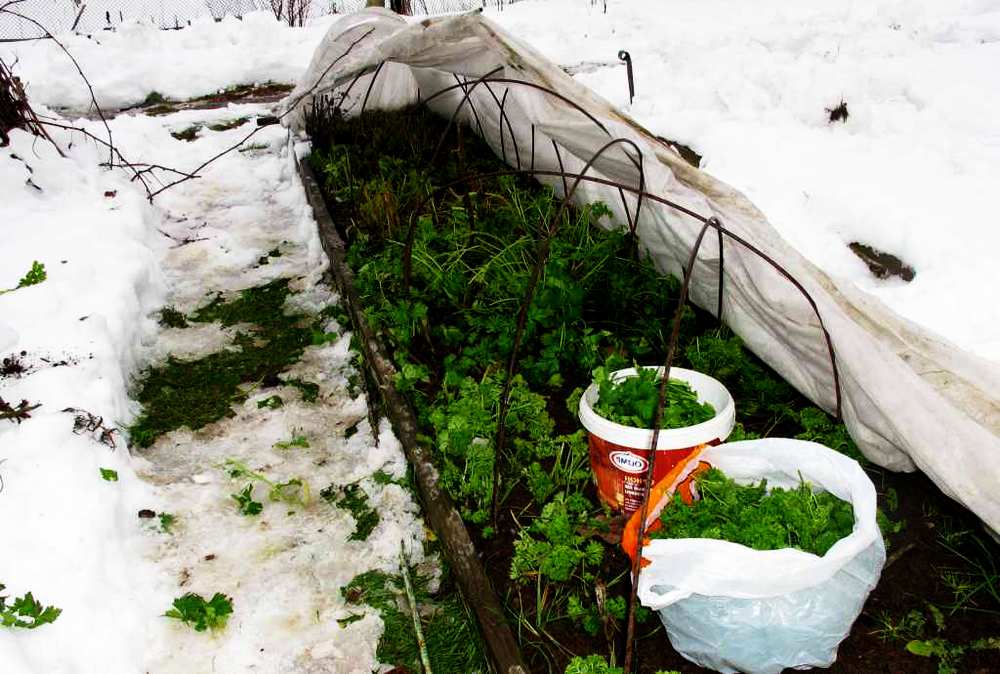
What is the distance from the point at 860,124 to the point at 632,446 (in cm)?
436

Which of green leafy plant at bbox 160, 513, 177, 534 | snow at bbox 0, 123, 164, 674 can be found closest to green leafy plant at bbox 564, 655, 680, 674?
snow at bbox 0, 123, 164, 674

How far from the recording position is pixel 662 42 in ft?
28.9

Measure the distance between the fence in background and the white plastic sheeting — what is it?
9.73 metres

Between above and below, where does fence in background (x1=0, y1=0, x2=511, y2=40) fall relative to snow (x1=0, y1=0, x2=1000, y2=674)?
above

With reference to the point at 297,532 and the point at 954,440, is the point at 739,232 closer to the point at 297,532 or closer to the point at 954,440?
the point at 954,440

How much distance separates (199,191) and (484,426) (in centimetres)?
443

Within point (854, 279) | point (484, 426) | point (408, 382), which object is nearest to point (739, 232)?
point (484, 426)

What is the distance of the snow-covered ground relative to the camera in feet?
6.88

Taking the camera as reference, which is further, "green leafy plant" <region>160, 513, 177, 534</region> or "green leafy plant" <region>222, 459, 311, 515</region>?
"green leafy plant" <region>222, 459, 311, 515</region>

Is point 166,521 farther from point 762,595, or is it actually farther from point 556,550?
point 762,595

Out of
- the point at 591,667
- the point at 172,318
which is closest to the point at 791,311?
the point at 591,667

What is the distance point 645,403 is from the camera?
2.17m

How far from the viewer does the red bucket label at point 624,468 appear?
6.89ft

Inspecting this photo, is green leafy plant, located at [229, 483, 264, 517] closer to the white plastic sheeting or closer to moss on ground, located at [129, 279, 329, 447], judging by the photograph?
moss on ground, located at [129, 279, 329, 447]
